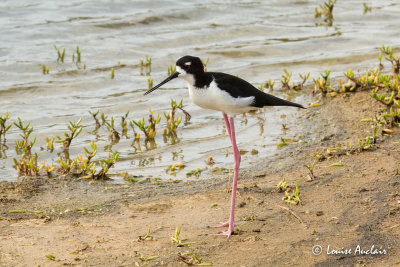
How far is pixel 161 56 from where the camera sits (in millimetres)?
10656

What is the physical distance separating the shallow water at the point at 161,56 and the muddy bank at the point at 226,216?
732 mm

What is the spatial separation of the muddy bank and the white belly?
32.9 inches

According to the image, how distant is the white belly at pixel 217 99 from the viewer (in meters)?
4.91

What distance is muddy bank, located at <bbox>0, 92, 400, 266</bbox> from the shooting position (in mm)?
4316

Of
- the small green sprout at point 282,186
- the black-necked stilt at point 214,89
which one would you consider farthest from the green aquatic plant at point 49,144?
the small green sprout at point 282,186

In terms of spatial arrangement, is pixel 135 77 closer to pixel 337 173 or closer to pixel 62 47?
pixel 62 47

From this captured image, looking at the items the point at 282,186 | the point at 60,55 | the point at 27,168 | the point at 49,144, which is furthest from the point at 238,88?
the point at 60,55

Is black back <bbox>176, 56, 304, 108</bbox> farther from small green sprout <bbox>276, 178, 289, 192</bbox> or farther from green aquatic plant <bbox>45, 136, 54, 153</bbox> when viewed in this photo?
green aquatic plant <bbox>45, 136, 54, 153</bbox>

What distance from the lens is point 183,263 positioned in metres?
4.21

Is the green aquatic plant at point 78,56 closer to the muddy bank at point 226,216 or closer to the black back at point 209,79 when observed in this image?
the muddy bank at point 226,216

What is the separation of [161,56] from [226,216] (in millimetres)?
5991

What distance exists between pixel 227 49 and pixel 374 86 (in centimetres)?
397

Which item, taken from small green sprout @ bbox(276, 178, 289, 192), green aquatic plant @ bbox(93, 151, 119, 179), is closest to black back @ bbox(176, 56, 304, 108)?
small green sprout @ bbox(276, 178, 289, 192)

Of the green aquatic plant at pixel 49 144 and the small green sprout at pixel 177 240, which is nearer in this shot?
the small green sprout at pixel 177 240
